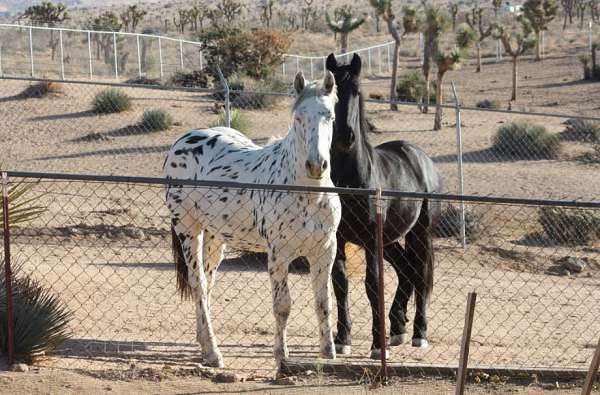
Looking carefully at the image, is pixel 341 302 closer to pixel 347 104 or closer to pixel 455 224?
pixel 347 104

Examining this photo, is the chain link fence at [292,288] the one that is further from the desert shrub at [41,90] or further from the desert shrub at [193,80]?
the desert shrub at [193,80]

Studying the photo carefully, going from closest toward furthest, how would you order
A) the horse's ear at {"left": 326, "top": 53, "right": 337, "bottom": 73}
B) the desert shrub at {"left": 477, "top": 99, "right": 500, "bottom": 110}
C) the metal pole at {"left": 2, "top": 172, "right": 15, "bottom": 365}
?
the metal pole at {"left": 2, "top": 172, "right": 15, "bottom": 365}
the horse's ear at {"left": 326, "top": 53, "right": 337, "bottom": 73}
the desert shrub at {"left": 477, "top": 99, "right": 500, "bottom": 110}

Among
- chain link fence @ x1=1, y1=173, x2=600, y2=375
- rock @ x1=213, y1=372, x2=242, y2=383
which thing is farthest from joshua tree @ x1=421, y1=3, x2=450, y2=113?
rock @ x1=213, y1=372, x2=242, y2=383

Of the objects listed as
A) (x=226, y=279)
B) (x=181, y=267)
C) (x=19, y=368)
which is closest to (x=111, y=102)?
(x=226, y=279)

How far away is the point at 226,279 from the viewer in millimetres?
11805

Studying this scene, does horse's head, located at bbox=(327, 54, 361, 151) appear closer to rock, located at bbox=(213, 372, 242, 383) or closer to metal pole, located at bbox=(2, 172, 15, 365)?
rock, located at bbox=(213, 372, 242, 383)

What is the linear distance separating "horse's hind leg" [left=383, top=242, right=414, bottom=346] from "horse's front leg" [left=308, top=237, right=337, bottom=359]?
173cm

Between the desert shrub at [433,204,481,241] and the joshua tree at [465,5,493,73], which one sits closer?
the desert shrub at [433,204,481,241]

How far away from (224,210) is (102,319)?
2117mm

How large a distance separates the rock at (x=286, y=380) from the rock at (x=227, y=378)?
0.95 feet

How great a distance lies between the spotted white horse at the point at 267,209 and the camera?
7438 millimetres

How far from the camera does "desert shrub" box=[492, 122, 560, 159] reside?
21.7 metres

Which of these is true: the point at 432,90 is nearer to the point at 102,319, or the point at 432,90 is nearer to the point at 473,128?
the point at 473,128

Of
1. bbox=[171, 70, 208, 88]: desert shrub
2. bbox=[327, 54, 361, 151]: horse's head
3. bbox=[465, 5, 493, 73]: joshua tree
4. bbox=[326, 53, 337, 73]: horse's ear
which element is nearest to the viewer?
bbox=[327, 54, 361, 151]: horse's head
